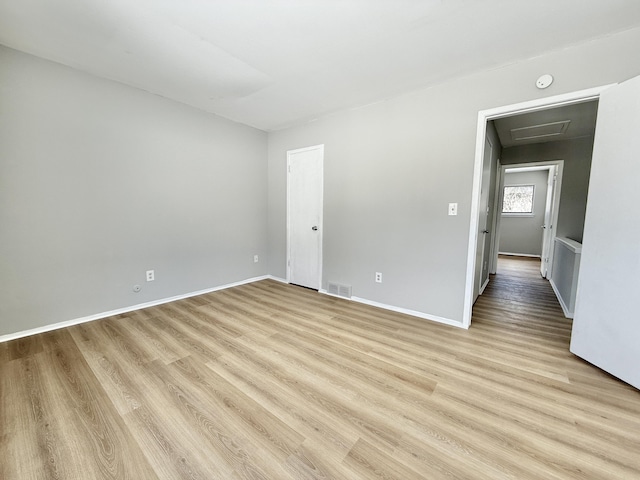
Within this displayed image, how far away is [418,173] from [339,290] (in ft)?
5.80

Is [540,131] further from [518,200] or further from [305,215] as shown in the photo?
[518,200]

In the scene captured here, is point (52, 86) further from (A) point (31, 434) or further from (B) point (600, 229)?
(B) point (600, 229)

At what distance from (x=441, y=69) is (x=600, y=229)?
180 centimetres

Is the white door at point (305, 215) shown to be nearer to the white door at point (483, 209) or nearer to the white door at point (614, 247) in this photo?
the white door at point (483, 209)

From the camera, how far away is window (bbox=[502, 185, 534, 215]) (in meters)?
7.07

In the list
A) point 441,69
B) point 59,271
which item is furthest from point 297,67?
point 59,271

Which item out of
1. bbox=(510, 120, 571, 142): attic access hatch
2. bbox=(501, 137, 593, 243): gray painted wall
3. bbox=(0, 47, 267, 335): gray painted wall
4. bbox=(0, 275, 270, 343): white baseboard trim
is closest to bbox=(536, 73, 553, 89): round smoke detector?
bbox=(510, 120, 571, 142): attic access hatch

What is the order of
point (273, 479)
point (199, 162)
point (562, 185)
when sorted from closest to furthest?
point (273, 479)
point (199, 162)
point (562, 185)

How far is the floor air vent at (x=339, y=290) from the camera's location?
11.1ft

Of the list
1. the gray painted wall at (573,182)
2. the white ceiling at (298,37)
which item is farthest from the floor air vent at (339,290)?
the gray painted wall at (573,182)

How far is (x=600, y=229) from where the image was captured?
189 cm

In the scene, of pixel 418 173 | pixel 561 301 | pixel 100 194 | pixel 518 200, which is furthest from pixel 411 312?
pixel 518 200

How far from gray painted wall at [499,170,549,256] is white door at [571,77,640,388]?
6150 millimetres

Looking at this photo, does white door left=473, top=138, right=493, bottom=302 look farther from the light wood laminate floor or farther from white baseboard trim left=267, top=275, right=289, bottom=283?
white baseboard trim left=267, top=275, right=289, bottom=283
